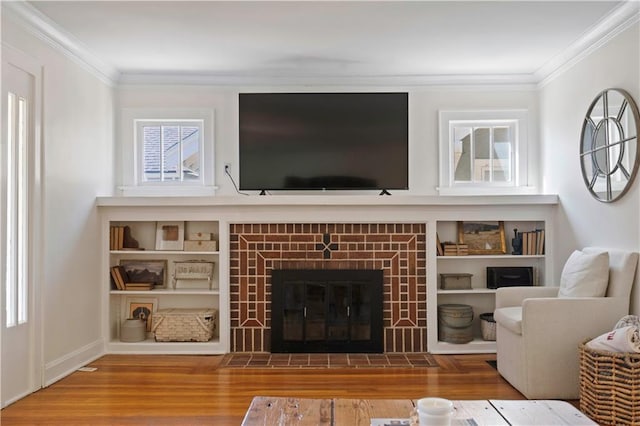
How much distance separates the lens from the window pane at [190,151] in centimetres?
540

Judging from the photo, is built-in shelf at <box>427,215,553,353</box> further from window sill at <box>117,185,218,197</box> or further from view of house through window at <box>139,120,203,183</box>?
view of house through window at <box>139,120,203,183</box>

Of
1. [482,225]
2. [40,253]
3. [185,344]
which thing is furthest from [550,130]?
[40,253]

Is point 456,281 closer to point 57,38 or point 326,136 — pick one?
point 326,136

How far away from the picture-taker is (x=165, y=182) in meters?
5.38

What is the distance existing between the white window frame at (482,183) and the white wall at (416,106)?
0.17 ft

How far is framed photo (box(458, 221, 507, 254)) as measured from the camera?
202 inches

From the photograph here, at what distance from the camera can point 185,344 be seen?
4.93 m

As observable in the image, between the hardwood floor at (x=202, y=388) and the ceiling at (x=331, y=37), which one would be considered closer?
the hardwood floor at (x=202, y=388)

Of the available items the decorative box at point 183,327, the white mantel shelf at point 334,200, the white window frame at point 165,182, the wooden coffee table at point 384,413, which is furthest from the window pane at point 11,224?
the wooden coffee table at point 384,413

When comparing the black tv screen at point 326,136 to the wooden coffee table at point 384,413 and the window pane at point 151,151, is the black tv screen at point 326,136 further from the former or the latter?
the wooden coffee table at point 384,413

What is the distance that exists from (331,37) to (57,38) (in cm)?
194

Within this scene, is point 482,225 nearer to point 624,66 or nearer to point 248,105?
point 624,66

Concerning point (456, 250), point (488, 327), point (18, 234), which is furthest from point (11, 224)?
point (488, 327)

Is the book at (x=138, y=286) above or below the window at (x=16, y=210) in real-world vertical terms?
below
